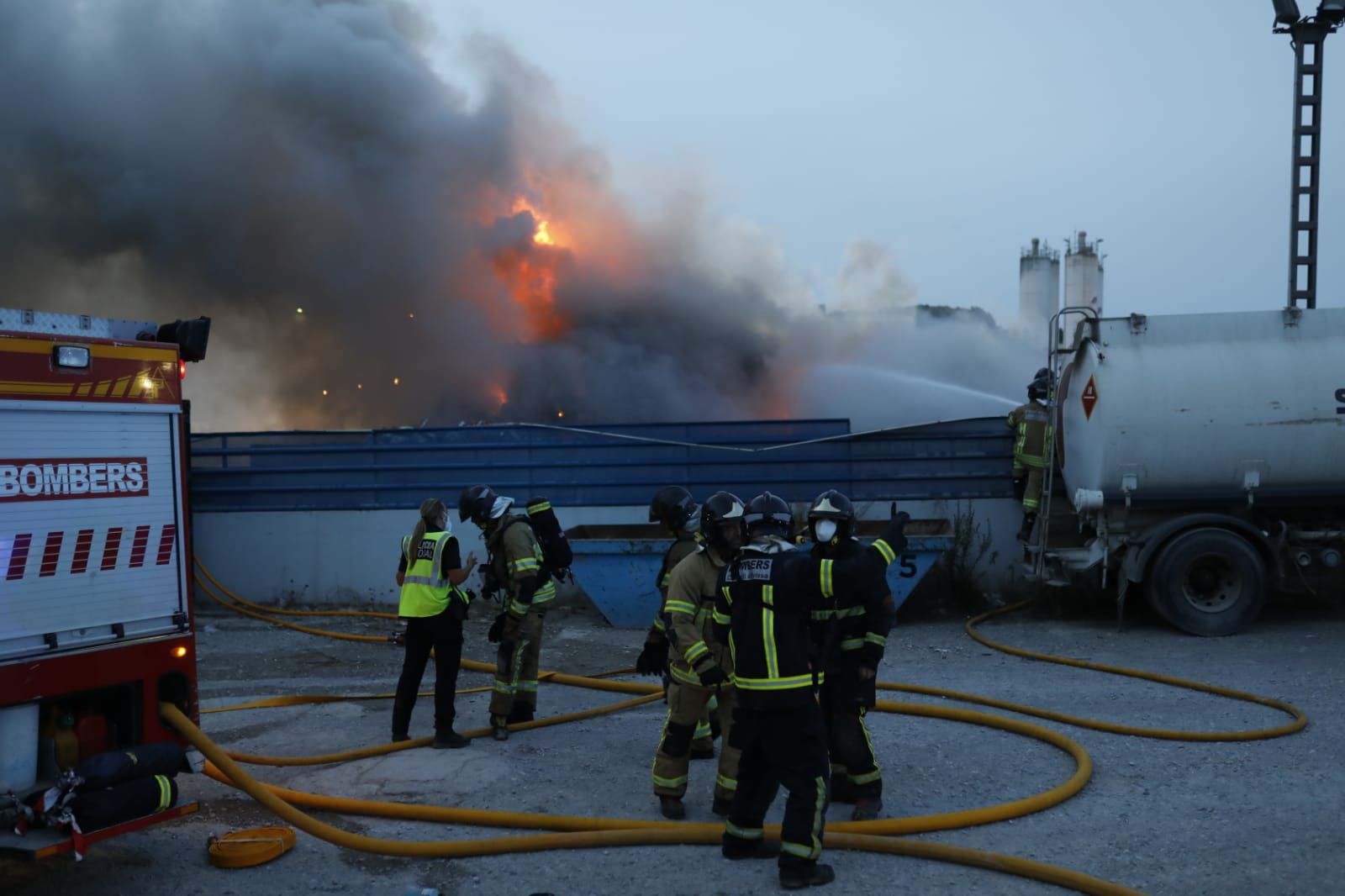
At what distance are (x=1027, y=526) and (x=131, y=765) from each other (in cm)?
903

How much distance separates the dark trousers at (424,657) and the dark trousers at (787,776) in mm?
2558

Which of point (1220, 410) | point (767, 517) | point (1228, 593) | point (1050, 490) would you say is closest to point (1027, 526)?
point (1050, 490)

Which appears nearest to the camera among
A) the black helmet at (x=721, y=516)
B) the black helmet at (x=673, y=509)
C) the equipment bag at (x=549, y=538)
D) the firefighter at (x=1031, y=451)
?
the black helmet at (x=721, y=516)

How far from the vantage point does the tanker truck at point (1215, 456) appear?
9.87 m

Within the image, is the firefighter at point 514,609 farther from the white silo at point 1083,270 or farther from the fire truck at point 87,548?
the white silo at point 1083,270

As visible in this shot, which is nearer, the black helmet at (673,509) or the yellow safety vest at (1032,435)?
the black helmet at (673,509)

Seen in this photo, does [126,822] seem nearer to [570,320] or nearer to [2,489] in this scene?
[2,489]

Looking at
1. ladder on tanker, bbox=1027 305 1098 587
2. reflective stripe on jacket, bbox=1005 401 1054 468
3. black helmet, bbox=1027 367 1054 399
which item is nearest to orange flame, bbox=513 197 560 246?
black helmet, bbox=1027 367 1054 399

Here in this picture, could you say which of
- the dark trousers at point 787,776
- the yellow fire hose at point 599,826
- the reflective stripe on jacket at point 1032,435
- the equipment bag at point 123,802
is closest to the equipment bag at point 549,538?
the yellow fire hose at point 599,826

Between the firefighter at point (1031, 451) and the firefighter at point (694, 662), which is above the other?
the firefighter at point (1031, 451)

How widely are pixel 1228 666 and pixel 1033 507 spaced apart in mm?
2747

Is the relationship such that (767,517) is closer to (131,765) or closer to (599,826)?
(599,826)

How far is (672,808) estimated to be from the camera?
5.54m

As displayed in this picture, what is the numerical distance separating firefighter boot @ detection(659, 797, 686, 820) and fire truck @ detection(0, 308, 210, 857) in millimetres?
2216
